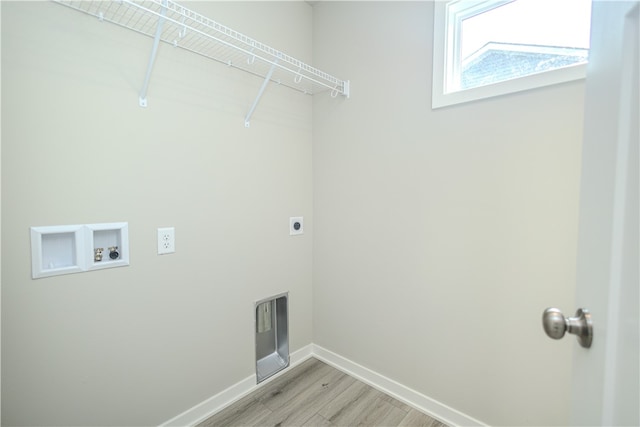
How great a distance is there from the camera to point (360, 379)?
194 cm

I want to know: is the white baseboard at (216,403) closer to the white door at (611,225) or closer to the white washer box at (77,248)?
the white washer box at (77,248)

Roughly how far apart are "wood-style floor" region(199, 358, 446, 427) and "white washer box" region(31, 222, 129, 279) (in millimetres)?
1091

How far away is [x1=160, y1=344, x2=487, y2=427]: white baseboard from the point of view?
60.3 inches

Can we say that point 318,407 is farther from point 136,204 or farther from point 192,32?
point 192,32

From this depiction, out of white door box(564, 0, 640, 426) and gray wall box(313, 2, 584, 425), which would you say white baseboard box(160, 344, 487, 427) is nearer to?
gray wall box(313, 2, 584, 425)

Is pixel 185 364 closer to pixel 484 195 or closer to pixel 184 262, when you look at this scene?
pixel 184 262

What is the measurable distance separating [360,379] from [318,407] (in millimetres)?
390

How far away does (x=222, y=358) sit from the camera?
1.69 metres

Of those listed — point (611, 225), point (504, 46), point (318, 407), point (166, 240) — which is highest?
point (504, 46)

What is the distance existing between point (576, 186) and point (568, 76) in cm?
46

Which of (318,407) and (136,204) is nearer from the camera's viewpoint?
(136,204)

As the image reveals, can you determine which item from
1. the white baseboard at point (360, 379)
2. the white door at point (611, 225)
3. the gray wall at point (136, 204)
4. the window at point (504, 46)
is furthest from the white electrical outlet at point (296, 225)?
the white door at point (611, 225)

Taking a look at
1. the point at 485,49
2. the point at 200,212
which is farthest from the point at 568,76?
the point at 200,212

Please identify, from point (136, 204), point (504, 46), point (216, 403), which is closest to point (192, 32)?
point (136, 204)
